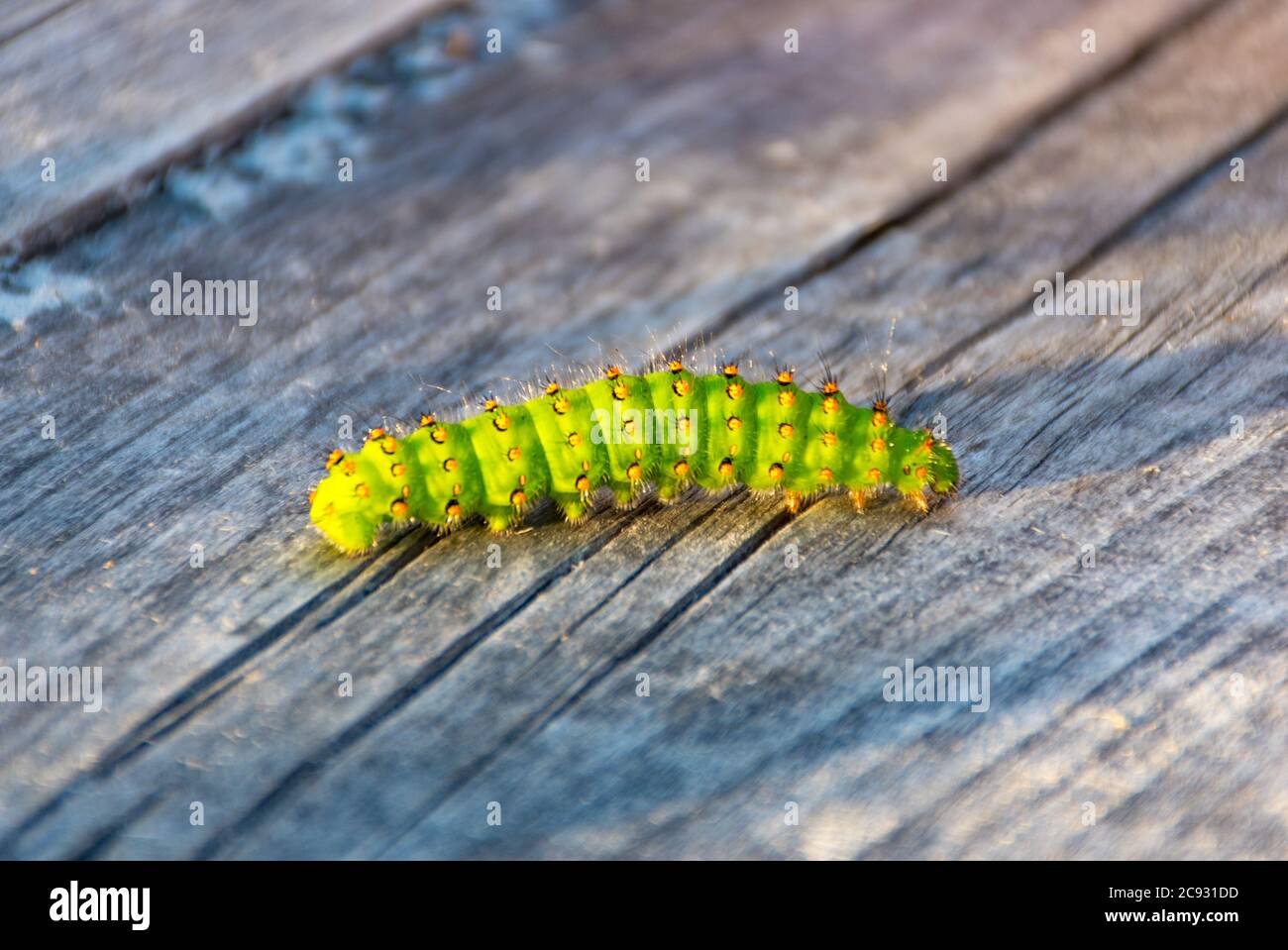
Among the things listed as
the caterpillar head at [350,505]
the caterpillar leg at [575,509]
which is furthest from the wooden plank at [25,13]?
the caterpillar leg at [575,509]

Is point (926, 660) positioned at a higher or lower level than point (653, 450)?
lower

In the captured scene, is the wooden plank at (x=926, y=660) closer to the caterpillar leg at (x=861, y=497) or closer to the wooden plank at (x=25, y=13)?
the caterpillar leg at (x=861, y=497)

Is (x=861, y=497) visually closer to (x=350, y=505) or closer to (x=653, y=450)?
(x=653, y=450)

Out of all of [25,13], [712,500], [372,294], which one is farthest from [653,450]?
[25,13]

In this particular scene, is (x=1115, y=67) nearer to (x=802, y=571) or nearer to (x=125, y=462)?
(x=802, y=571)

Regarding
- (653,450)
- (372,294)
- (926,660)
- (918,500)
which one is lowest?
(926,660)

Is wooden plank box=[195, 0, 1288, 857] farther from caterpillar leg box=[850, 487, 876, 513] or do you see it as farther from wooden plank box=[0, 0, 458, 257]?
wooden plank box=[0, 0, 458, 257]

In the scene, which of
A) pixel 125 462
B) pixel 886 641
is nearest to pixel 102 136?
pixel 125 462
